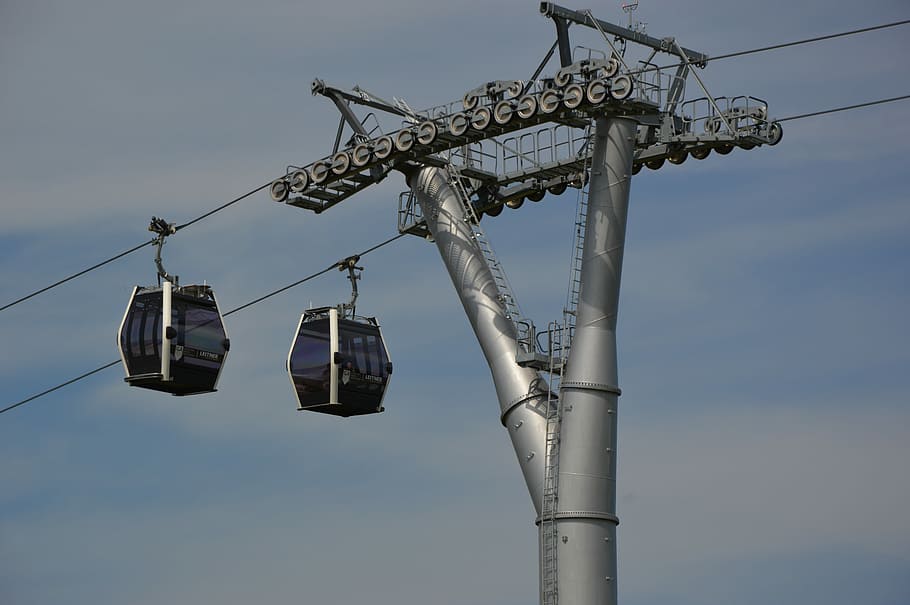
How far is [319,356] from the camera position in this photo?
36969 mm

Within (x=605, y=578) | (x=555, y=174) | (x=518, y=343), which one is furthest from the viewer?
(x=555, y=174)

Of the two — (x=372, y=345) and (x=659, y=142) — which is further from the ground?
(x=659, y=142)

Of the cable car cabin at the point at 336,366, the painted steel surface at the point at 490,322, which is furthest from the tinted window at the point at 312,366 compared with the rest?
the painted steel surface at the point at 490,322

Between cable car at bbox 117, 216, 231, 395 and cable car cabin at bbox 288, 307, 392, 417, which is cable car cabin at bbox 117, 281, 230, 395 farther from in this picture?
cable car cabin at bbox 288, 307, 392, 417

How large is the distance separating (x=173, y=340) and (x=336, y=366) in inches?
126

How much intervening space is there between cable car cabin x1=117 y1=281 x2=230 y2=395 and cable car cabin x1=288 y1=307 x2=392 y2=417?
1631 millimetres

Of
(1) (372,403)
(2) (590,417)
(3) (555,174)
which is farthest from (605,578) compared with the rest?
(3) (555,174)

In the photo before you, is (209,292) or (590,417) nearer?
(590,417)

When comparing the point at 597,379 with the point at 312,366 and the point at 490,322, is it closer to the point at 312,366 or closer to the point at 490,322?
the point at 490,322

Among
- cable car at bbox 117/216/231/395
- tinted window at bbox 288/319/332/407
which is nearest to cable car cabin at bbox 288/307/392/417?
tinted window at bbox 288/319/332/407

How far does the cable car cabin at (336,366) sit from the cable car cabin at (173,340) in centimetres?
163

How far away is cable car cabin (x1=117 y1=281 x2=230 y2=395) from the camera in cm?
3609

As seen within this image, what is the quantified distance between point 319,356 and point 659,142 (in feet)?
25.8

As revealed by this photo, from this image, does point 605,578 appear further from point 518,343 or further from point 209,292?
point 209,292
